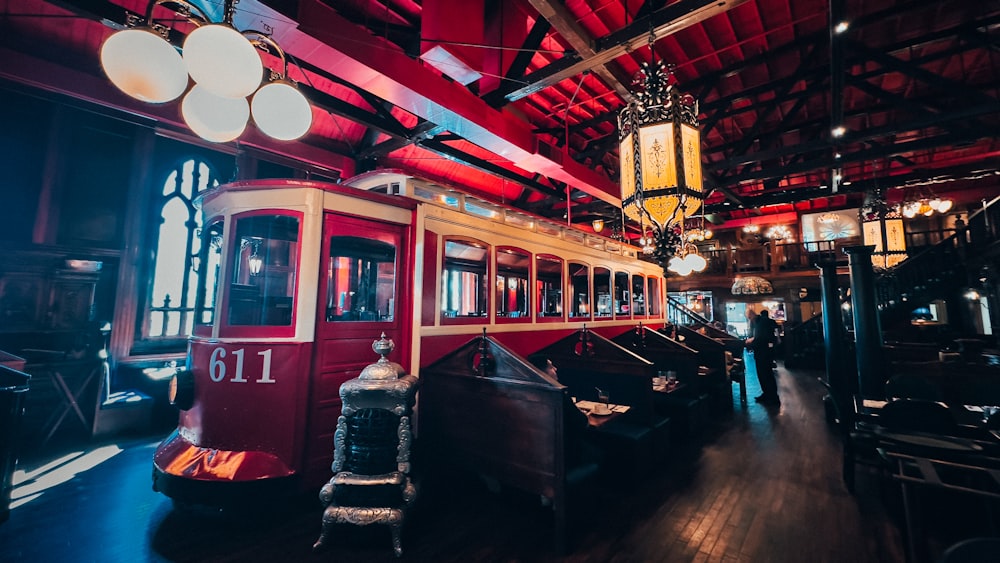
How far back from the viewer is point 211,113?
2.15 metres

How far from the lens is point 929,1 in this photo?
424cm

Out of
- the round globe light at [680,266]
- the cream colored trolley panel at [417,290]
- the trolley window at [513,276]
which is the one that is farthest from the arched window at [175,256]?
the round globe light at [680,266]

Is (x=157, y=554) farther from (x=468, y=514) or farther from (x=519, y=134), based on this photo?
(x=519, y=134)

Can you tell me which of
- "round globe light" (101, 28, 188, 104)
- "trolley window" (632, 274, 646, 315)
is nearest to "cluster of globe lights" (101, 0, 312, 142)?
"round globe light" (101, 28, 188, 104)

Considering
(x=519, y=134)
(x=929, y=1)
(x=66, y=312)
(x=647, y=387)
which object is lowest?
(x=647, y=387)

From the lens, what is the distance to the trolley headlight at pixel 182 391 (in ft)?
10.7

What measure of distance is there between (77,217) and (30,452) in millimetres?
3220

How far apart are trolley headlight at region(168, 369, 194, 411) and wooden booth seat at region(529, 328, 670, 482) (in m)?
3.91

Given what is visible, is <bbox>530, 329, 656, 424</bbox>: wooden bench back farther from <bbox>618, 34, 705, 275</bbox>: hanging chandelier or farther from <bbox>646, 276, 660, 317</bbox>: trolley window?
<bbox>646, 276, 660, 317</bbox>: trolley window

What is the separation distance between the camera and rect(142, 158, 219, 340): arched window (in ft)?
19.7

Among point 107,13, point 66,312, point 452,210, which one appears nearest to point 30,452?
point 66,312

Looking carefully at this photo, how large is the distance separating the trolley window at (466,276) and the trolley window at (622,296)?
347cm

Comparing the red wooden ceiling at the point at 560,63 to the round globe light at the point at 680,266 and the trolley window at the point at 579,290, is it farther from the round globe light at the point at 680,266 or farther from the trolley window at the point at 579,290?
the round globe light at the point at 680,266

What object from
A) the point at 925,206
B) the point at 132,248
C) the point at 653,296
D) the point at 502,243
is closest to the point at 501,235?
the point at 502,243
